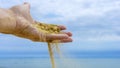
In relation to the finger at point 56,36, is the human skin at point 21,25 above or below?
above

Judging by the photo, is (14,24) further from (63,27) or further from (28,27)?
(63,27)

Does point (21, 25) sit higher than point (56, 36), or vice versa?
point (21, 25)

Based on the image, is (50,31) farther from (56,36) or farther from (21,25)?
(21,25)

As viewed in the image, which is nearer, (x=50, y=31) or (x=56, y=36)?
(x=56, y=36)

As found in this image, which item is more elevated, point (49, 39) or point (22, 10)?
point (22, 10)

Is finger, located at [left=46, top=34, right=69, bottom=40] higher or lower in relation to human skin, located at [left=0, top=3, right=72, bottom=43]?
lower

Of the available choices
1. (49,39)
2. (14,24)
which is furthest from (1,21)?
(49,39)

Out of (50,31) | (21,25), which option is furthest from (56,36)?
(21,25)
